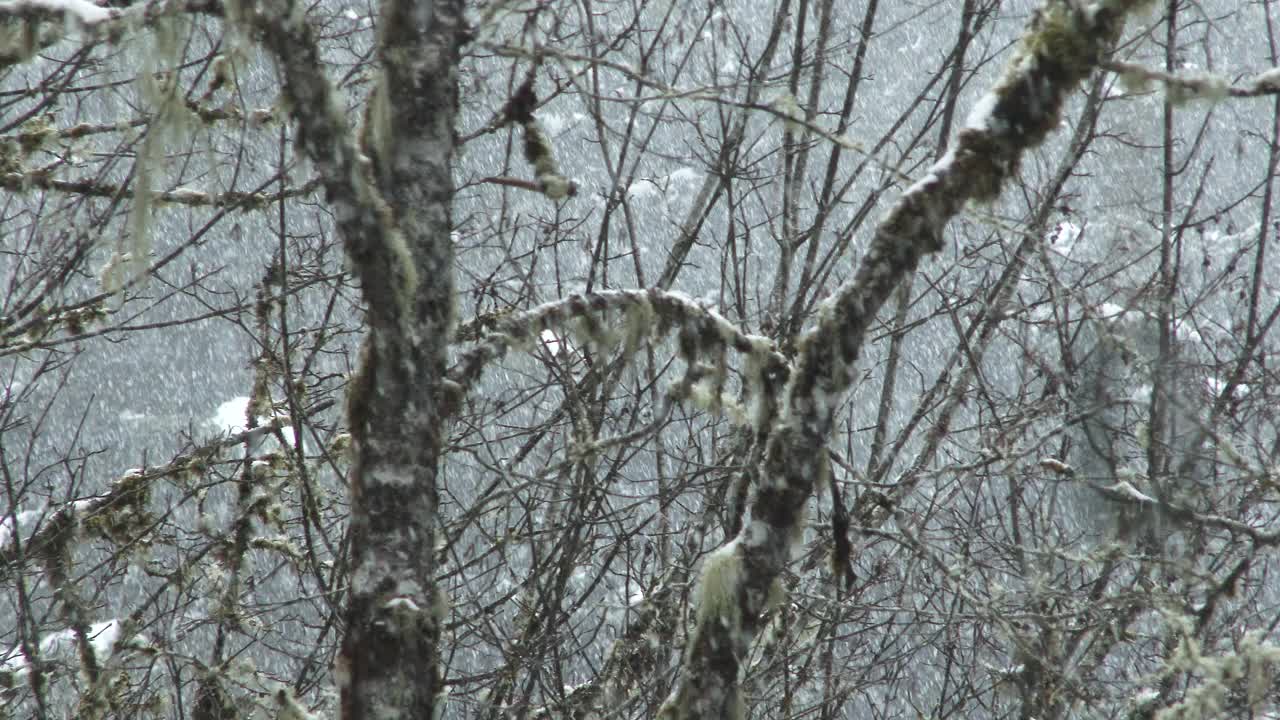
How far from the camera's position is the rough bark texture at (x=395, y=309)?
2547 mm

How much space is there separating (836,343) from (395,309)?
118cm

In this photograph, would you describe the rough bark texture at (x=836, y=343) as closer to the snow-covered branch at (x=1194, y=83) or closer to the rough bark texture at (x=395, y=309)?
the snow-covered branch at (x=1194, y=83)

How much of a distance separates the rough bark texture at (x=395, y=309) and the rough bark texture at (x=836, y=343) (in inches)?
A: 30.7

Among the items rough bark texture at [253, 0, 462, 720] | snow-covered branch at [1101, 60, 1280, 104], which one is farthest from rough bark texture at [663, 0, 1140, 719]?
rough bark texture at [253, 0, 462, 720]

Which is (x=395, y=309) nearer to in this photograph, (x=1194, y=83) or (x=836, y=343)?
(x=836, y=343)

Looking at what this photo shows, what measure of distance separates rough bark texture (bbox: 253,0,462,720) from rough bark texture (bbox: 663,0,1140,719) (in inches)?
30.7

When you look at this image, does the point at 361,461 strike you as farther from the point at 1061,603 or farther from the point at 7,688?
the point at 1061,603

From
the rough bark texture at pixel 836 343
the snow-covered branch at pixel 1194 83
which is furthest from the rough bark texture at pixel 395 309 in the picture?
the snow-covered branch at pixel 1194 83

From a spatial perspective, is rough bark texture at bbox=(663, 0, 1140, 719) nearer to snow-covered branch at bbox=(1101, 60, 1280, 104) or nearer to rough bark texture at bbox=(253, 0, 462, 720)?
snow-covered branch at bbox=(1101, 60, 1280, 104)

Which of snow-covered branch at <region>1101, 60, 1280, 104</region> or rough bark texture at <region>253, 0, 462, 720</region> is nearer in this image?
rough bark texture at <region>253, 0, 462, 720</region>

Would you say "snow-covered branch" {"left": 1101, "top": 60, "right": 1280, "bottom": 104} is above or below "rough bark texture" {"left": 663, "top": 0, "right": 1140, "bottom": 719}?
above

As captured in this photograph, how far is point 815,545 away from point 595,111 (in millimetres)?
2714

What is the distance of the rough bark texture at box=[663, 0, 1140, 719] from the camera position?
275 cm

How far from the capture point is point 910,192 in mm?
2871
